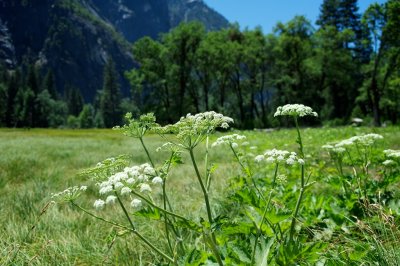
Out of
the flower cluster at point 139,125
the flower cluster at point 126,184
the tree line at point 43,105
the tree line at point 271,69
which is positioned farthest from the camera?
the tree line at point 43,105

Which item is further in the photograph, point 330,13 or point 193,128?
point 330,13

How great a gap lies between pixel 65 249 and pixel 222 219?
2272 millimetres

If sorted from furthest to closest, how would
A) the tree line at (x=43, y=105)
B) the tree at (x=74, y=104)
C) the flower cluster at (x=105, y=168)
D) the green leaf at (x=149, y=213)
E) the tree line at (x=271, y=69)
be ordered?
the tree at (x=74, y=104) → the tree line at (x=43, y=105) → the tree line at (x=271, y=69) → the flower cluster at (x=105, y=168) → the green leaf at (x=149, y=213)

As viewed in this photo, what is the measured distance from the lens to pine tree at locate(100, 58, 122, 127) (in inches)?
5994

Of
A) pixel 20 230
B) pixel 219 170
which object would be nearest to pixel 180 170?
pixel 219 170

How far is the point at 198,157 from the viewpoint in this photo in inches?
592

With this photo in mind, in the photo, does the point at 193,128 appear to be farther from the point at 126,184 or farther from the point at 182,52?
the point at 182,52

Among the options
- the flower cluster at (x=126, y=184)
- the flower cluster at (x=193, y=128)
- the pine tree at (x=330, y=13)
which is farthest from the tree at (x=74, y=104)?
the flower cluster at (x=126, y=184)

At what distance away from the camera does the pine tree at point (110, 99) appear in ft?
500

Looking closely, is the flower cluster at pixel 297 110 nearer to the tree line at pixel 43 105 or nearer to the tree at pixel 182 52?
the tree at pixel 182 52

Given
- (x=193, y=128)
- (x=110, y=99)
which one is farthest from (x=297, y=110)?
(x=110, y=99)

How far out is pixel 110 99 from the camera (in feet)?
501

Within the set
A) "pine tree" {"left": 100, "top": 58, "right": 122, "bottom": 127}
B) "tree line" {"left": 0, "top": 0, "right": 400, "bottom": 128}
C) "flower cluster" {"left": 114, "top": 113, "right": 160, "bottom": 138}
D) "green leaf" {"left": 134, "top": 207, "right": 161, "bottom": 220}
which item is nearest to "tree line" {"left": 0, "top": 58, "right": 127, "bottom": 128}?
"pine tree" {"left": 100, "top": 58, "right": 122, "bottom": 127}

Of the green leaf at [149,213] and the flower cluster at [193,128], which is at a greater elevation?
the flower cluster at [193,128]
